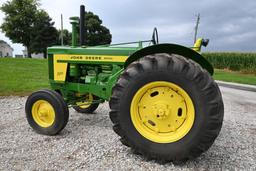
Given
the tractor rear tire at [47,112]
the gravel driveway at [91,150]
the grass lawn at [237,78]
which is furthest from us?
the grass lawn at [237,78]

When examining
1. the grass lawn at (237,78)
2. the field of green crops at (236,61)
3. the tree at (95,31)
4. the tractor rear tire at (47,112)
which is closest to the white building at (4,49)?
the tree at (95,31)

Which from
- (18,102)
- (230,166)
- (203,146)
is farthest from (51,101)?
(18,102)

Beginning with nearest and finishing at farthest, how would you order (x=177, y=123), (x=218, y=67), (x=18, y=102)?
(x=177, y=123), (x=18, y=102), (x=218, y=67)

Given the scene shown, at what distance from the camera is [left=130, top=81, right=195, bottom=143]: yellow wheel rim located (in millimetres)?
2898

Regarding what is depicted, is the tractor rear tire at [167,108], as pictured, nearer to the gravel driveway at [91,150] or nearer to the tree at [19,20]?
the gravel driveway at [91,150]

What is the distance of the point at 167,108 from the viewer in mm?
2969

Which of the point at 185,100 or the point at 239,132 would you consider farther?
the point at 239,132

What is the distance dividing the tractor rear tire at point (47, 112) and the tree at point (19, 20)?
40284 mm

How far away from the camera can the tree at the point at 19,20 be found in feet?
130

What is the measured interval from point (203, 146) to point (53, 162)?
1.74 meters

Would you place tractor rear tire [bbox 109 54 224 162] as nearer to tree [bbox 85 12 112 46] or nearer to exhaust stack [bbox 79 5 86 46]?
exhaust stack [bbox 79 5 86 46]

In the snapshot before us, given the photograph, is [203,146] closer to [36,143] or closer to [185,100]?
[185,100]

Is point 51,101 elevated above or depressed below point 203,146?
above

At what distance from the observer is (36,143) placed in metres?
3.48
